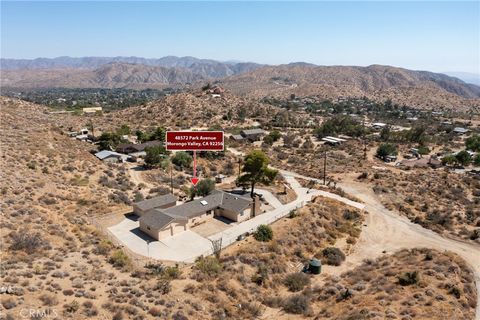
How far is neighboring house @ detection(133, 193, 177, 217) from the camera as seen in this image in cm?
3516

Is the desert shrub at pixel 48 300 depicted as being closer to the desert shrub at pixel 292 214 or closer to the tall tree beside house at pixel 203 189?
the tall tree beside house at pixel 203 189

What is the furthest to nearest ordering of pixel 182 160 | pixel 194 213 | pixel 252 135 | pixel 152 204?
pixel 252 135 < pixel 182 160 < pixel 152 204 < pixel 194 213

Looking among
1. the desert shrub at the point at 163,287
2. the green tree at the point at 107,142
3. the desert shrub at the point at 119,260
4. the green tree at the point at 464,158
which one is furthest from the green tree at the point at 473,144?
the desert shrub at the point at 119,260

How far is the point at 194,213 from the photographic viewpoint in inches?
1362

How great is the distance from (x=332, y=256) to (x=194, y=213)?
14.6 m

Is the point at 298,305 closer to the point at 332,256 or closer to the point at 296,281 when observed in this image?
the point at 296,281

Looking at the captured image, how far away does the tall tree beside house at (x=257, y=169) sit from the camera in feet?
134

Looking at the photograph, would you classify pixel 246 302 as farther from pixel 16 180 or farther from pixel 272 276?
pixel 16 180

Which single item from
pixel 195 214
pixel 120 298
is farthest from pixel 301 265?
pixel 120 298

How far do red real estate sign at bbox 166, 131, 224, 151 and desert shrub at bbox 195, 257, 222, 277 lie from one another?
1149cm

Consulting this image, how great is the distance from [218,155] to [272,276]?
4085 centimetres

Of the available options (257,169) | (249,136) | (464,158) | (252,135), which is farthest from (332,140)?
(257,169)

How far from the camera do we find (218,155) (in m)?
65.6

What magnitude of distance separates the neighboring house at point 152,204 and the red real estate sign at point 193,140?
6494 millimetres
